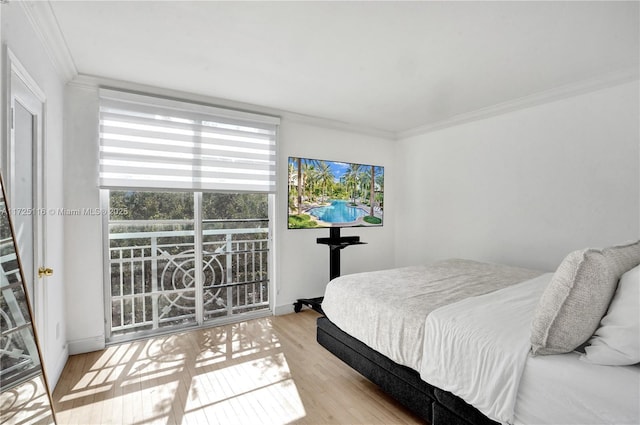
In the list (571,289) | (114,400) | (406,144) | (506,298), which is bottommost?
(114,400)

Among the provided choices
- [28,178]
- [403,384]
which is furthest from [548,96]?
[28,178]

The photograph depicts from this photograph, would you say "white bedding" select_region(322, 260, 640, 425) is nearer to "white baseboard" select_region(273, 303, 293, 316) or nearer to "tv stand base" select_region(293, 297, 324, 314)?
"tv stand base" select_region(293, 297, 324, 314)

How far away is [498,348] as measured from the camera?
1481mm

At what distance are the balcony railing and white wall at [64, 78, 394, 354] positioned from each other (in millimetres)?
213

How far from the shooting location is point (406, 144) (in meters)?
4.84

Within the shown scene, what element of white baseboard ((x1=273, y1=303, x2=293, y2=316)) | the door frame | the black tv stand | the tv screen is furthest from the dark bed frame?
the door frame

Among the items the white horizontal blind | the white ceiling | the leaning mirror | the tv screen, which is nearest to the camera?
the leaning mirror

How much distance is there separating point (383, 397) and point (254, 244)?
230cm

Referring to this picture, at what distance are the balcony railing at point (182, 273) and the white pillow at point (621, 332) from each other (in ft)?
10.6

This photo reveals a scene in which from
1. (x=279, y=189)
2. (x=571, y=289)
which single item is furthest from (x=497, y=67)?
(x=279, y=189)

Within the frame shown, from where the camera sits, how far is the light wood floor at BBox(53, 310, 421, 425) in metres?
2.03

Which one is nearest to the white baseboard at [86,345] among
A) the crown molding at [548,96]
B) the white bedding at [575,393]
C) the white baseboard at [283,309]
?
the white baseboard at [283,309]

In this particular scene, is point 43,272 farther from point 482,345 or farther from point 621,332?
point 621,332

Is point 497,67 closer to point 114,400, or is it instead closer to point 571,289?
point 571,289
